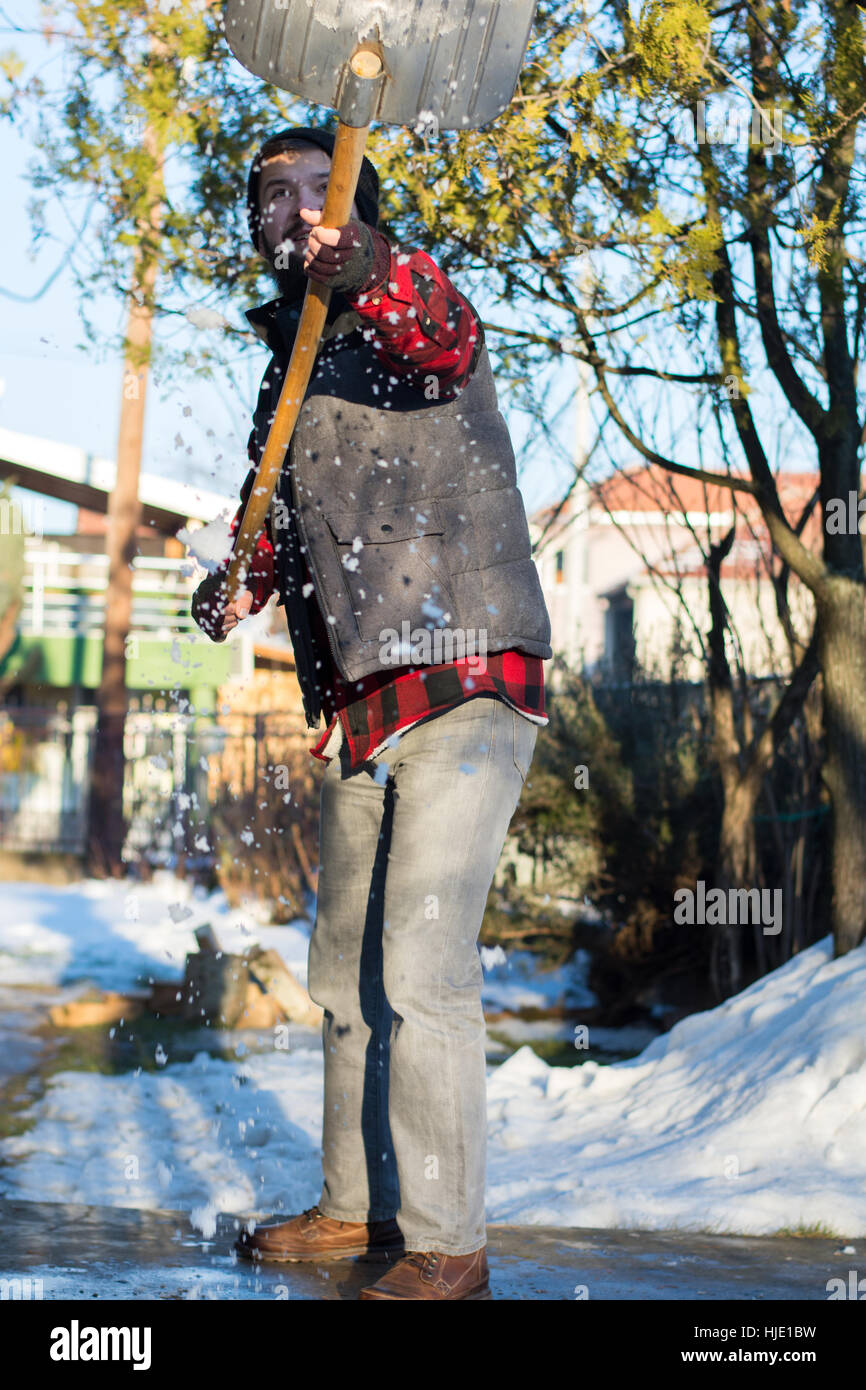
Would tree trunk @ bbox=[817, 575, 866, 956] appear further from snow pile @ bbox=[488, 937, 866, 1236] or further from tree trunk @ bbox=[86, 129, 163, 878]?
tree trunk @ bbox=[86, 129, 163, 878]

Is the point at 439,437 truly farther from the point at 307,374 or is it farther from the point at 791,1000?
the point at 791,1000

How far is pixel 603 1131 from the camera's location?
3770mm

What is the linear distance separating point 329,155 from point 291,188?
0.09 m

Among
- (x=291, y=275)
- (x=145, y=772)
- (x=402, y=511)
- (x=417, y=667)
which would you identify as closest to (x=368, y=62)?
(x=291, y=275)

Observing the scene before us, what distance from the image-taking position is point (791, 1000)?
4.07 m

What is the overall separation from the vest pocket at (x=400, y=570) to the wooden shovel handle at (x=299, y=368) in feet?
0.63

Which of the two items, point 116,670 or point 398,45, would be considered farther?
point 116,670

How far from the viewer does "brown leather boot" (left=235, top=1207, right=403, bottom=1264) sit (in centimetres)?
251

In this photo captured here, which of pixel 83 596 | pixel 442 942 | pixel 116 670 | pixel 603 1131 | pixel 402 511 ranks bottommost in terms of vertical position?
pixel 603 1131

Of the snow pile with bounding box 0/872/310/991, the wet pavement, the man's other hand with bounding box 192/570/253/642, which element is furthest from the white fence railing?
the wet pavement

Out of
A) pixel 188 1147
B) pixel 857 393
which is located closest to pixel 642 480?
pixel 857 393

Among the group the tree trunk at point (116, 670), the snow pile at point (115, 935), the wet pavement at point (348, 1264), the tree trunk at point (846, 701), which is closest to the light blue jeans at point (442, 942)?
the wet pavement at point (348, 1264)

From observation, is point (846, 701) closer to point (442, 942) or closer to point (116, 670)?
point (442, 942)

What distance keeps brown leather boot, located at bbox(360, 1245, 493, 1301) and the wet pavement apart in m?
0.15
